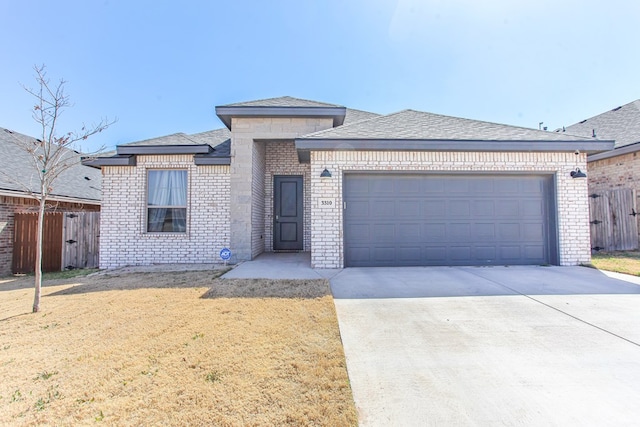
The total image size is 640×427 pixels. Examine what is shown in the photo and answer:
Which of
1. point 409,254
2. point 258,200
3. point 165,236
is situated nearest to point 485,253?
point 409,254

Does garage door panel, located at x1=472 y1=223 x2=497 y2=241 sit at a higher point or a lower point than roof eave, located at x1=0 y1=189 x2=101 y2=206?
lower

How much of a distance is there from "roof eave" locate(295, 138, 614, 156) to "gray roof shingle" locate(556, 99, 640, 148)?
5042 mm

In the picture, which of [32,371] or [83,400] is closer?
[83,400]

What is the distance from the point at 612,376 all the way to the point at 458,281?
9.93 feet

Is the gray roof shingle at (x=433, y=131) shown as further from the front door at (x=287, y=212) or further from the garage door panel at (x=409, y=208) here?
the front door at (x=287, y=212)

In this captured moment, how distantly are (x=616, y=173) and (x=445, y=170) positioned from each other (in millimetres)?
8053

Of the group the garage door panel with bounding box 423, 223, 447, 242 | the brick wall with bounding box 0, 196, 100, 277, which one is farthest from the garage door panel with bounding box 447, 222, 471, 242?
the brick wall with bounding box 0, 196, 100, 277

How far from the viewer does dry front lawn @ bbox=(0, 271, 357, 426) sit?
1.90 meters

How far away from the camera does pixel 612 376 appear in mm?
2281

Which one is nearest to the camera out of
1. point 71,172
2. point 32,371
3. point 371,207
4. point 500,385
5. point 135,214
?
point 500,385

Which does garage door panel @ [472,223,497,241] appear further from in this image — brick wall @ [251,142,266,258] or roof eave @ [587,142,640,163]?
brick wall @ [251,142,266,258]

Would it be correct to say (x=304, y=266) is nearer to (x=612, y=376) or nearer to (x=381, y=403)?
(x=381, y=403)

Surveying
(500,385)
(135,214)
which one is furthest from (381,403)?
(135,214)

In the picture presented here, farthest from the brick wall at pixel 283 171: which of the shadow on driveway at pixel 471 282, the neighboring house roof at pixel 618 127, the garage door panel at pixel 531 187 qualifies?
the neighboring house roof at pixel 618 127
